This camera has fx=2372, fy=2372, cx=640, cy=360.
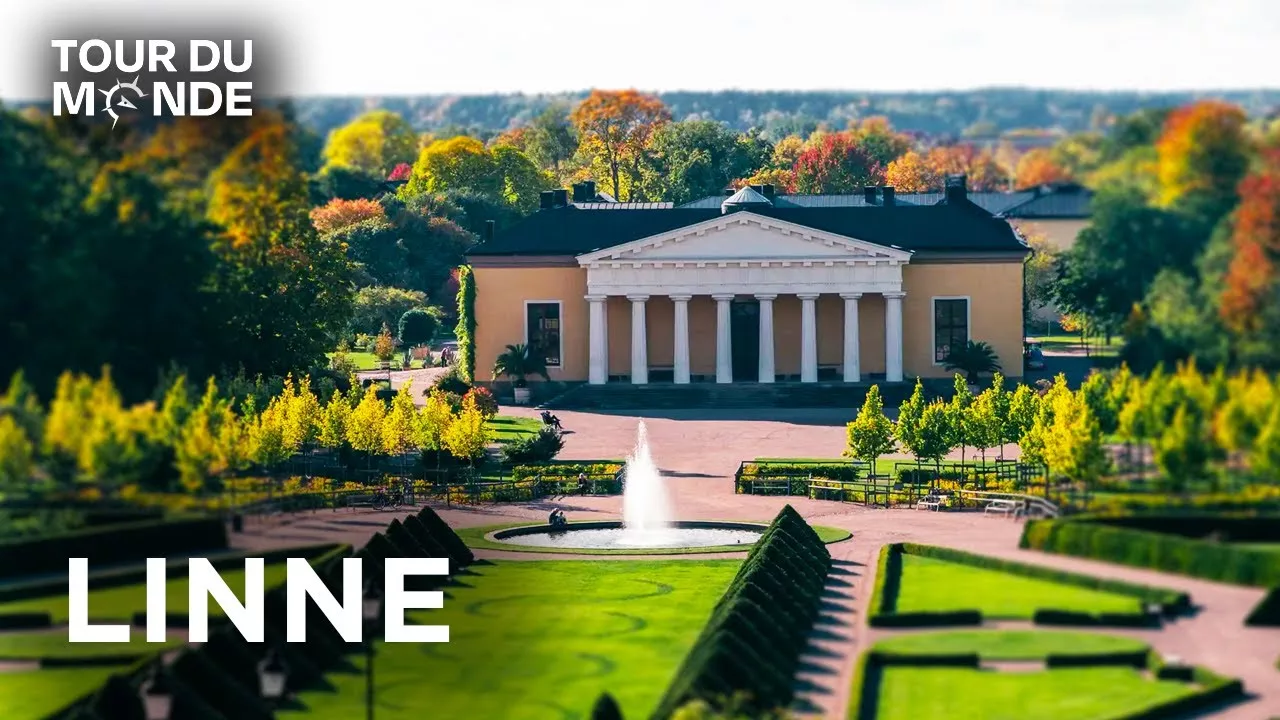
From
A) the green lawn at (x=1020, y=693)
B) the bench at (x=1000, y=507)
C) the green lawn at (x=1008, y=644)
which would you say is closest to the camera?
the green lawn at (x=1020, y=693)

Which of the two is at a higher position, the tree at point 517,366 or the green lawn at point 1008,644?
the tree at point 517,366

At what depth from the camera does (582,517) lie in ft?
221

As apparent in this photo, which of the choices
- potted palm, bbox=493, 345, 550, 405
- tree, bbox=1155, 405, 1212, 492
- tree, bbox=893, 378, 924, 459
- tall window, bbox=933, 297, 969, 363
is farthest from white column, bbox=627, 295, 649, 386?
tree, bbox=1155, 405, 1212, 492

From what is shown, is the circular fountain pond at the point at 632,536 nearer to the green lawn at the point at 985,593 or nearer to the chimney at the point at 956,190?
the green lawn at the point at 985,593

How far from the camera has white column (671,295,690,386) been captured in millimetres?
105312

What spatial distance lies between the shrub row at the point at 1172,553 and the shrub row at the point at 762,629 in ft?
16.3

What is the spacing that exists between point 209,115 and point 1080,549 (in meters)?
12.7

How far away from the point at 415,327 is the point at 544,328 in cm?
716

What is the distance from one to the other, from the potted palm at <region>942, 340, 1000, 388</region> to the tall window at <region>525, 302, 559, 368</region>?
61.4 ft

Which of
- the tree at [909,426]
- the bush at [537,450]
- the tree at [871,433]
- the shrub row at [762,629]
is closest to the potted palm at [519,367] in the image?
the bush at [537,450]

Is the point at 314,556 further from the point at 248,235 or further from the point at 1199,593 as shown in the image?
the point at 1199,593

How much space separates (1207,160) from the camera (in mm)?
26594

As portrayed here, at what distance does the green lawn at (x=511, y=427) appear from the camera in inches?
3398

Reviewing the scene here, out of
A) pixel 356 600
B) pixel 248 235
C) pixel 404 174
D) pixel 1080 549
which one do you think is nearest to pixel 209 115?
pixel 248 235
